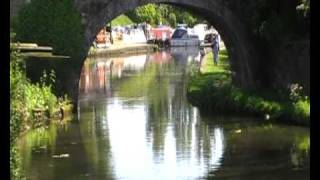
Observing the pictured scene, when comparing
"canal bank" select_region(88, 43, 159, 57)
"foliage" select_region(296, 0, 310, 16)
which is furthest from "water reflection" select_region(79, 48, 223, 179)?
"canal bank" select_region(88, 43, 159, 57)

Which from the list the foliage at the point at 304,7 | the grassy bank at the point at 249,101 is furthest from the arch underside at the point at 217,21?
the foliage at the point at 304,7

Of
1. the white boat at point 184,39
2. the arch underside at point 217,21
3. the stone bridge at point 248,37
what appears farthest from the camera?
the white boat at point 184,39

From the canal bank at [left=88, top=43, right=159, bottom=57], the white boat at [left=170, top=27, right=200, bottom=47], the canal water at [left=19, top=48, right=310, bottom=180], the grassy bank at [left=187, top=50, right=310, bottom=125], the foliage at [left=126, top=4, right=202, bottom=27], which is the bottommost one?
the canal water at [left=19, top=48, right=310, bottom=180]

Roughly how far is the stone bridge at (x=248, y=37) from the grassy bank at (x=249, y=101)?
0.78 meters

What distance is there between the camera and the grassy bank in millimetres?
18234

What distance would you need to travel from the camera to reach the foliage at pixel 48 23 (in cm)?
1975

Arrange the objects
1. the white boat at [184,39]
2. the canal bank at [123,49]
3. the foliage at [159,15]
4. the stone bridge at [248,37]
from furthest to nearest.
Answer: the foliage at [159,15] → the white boat at [184,39] → the canal bank at [123,49] → the stone bridge at [248,37]

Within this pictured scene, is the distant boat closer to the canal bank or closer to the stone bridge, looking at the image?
the canal bank

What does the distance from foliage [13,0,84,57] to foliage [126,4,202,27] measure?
57.8 metres

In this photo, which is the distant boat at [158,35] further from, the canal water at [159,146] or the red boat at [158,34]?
the canal water at [159,146]

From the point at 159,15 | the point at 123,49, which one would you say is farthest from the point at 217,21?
the point at 159,15

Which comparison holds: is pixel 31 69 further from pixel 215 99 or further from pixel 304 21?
pixel 304 21

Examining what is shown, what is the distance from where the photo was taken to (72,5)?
800 inches

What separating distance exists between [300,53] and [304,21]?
4.93ft
